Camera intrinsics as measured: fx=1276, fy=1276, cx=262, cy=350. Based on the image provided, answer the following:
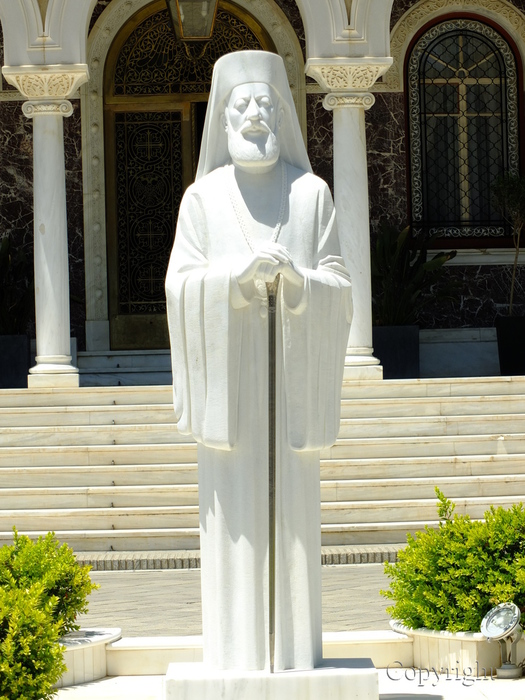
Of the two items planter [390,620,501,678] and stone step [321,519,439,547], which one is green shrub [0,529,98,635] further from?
stone step [321,519,439,547]

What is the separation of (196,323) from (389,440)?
5986mm

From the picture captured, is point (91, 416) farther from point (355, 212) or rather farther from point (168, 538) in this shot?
point (355, 212)

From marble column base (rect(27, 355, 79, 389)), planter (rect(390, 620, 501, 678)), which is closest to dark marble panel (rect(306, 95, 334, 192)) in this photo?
marble column base (rect(27, 355, 79, 389))

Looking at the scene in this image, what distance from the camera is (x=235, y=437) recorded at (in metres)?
4.55

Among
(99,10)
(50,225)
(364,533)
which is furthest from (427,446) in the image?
(99,10)

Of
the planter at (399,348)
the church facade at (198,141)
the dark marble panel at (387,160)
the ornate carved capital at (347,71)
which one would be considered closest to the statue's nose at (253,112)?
the ornate carved capital at (347,71)

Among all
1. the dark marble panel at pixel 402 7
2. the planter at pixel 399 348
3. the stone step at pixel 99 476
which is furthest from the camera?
the dark marble panel at pixel 402 7

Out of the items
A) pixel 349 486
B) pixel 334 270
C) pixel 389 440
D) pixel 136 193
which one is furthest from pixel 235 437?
pixel 136 193

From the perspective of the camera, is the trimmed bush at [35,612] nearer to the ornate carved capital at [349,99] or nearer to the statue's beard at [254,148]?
the statue's beard at [254,148]

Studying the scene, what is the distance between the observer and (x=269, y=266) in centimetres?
444

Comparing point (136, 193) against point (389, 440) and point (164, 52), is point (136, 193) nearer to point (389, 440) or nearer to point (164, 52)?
Result: point (164, 52)

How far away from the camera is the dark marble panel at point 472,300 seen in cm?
1529

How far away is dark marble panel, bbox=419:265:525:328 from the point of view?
50.2 feet

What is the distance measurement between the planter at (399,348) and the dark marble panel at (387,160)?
1959mm
